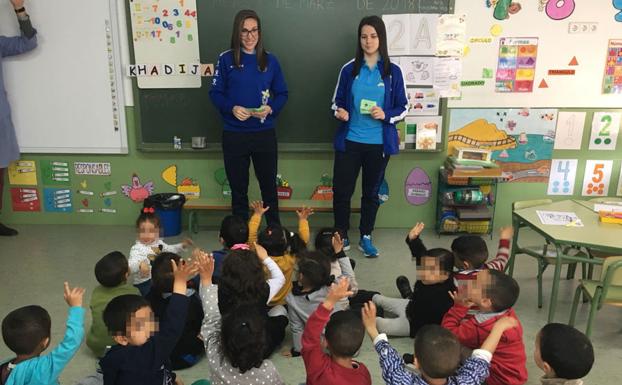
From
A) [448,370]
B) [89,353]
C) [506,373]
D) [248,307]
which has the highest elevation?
[248,307]

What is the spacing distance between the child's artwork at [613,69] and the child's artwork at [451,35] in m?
1.22

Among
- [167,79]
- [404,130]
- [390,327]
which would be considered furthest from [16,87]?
[390,327]

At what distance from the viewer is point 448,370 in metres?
1.74

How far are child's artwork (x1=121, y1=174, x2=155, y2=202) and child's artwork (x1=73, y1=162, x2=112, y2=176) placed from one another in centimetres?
21

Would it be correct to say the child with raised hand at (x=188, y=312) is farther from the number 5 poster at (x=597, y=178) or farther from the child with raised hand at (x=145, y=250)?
the number 5 poster at (x=597, y=178)

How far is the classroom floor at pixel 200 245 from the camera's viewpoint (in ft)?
8.89

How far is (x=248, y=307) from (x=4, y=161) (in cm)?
365

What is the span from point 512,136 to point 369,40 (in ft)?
5.44

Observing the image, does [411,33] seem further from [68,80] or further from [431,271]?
[68,80]

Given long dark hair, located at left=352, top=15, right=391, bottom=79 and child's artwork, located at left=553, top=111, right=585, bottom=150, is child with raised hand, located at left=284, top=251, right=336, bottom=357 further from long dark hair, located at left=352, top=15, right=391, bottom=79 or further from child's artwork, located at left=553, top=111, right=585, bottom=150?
child's artwork, located at left=553, top=111, right=585, bottom=150

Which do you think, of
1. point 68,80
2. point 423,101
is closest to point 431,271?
point 423,101

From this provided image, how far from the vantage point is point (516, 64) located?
4.42 meters

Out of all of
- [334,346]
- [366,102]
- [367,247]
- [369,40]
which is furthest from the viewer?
[367,247]

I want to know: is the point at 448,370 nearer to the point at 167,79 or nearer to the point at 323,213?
the point at 323,213
